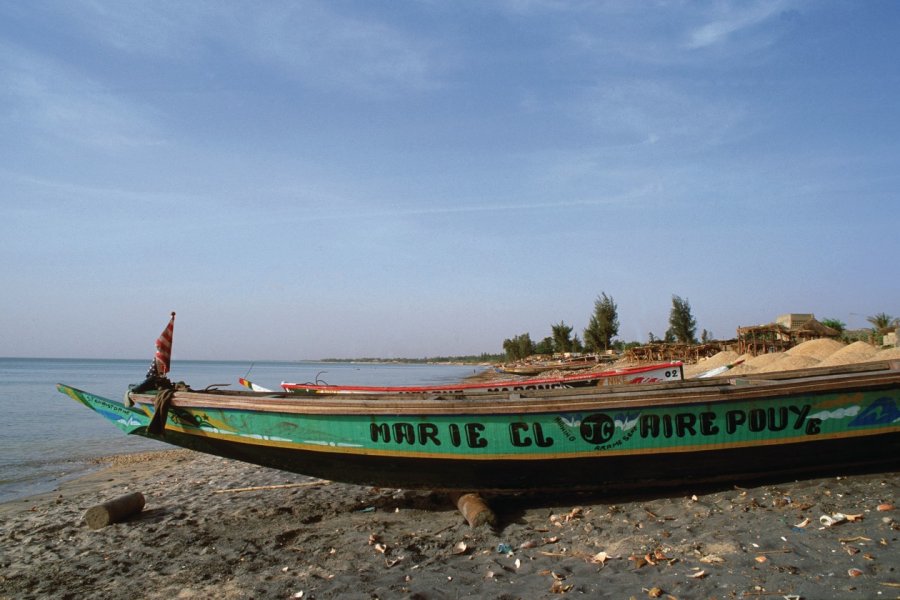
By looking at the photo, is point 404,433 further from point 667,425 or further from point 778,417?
point 778,417

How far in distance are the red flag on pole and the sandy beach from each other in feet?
6.54

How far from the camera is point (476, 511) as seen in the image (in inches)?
231

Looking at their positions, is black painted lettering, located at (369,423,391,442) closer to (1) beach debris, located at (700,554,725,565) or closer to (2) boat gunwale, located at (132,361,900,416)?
(2) boat gunwale, located at (132,361,900,416)

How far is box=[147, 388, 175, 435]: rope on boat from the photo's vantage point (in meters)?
6.91

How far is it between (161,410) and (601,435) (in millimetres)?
5328

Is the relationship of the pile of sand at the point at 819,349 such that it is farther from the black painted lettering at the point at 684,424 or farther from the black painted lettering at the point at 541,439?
the black painted lettering at the point at 541,439

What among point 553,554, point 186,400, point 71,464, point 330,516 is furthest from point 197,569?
point 71,464

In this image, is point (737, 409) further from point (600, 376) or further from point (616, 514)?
point (600, 376)

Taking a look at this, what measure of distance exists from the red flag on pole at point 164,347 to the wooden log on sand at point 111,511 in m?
1.72

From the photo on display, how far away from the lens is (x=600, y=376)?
15406 mm

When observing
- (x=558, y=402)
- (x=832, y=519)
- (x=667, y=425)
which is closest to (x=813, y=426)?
(x=832, y=519)

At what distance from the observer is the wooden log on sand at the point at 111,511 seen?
6.88 metres

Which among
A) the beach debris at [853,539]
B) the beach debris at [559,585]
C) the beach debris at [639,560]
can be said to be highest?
the beach debris at [853,539]

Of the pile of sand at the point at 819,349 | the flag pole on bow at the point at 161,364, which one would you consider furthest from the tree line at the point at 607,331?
the flag pole on bow at the point at 161,364
